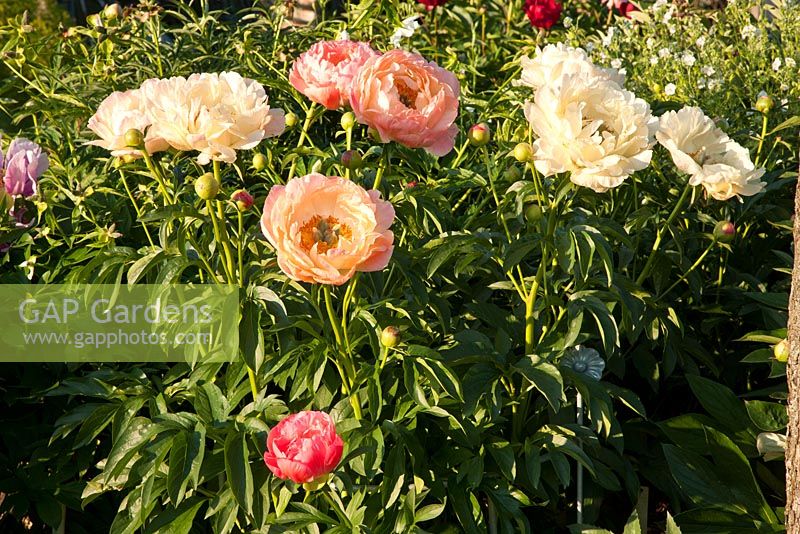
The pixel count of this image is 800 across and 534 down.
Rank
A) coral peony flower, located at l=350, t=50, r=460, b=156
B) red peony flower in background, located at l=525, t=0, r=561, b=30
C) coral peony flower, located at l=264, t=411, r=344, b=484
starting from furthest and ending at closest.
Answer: red peony flower in background, located at l=525, t=0, r=561, b=30, coral peony flower, located at l=350, t=50, r=460, b=156, coral peony flower, located at l=264, t=411, r=344, b=484

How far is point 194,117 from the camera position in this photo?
66.2 inches

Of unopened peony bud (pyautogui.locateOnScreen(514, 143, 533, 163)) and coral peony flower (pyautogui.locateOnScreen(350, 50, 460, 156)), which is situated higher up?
coral peony flower (pyautogui.locateOnScreen(350, 50, 460, 156))

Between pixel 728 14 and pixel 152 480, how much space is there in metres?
2.78

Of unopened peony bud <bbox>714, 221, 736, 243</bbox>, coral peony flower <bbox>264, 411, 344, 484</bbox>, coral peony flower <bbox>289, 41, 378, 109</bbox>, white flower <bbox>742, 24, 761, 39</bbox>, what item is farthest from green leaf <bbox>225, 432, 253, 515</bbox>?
white flower <bbox>742, 24, 761, 39</bbox>

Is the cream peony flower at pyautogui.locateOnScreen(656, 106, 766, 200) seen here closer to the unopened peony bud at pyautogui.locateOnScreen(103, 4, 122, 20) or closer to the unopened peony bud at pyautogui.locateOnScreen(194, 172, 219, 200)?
the unopened peony bud at pyautogui.locateOnScreen(194, 172, 219, 200)

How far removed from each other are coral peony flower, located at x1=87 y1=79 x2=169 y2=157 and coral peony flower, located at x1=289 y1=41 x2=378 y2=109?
30 cm

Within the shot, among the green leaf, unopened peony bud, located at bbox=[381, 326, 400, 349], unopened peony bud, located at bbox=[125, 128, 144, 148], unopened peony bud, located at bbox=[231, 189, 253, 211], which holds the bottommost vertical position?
the green leaf

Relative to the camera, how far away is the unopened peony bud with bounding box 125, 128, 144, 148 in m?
1.71

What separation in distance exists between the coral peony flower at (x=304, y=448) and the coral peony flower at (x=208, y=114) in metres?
0.48

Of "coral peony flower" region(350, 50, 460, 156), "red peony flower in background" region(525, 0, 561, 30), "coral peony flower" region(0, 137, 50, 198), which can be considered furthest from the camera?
"red peony flower in background" region(525, 0, 561, 30)

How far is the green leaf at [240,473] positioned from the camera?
5.59 ft

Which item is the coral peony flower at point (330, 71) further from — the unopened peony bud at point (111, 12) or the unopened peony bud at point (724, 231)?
the unopened peony bud at point (111, 12)

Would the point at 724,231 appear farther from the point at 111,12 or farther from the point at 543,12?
the point at 543,12

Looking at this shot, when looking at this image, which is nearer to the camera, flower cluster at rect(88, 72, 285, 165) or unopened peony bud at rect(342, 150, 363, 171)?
flower cluster at rect(88, 72, 285, 165)
